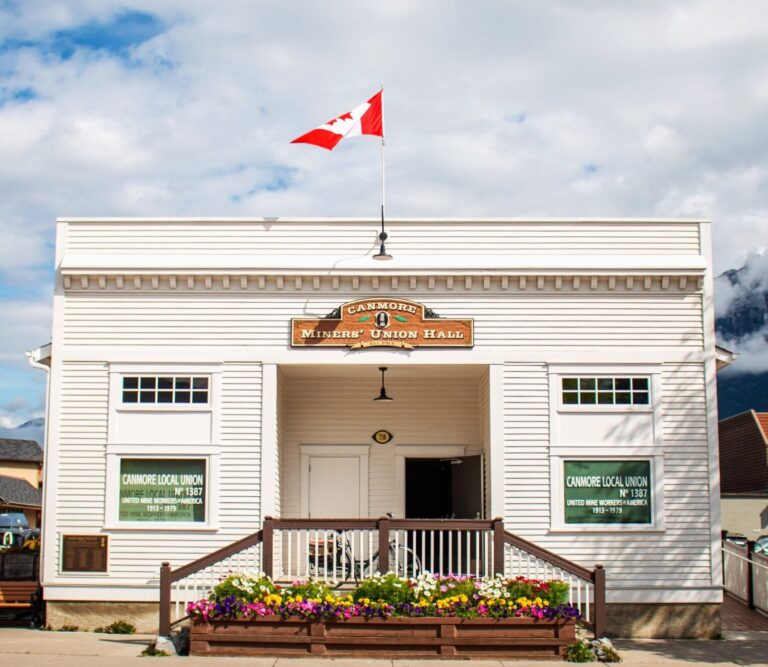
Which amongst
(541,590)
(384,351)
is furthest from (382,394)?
(541,590)

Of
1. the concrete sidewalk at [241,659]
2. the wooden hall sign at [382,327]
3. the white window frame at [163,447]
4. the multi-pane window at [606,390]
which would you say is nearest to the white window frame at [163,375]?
the white window frame at [163,447]

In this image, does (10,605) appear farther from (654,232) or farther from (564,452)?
(654,232)

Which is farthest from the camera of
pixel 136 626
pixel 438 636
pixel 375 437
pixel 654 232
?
pixel 375 437

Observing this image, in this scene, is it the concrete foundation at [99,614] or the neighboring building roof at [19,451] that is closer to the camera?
the concrete foundation at [99,614]

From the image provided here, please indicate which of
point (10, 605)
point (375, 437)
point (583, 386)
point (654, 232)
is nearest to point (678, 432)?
point (583, 386)

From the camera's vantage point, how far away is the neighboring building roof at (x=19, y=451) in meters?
56.7

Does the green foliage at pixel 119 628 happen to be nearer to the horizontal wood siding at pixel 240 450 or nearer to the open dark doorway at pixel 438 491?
the horizontal wood siding at pixel 240 450

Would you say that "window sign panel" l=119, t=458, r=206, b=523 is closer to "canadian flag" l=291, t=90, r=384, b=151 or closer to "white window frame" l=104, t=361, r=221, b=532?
"white window frame" l=104, t=361, r=221, b=532

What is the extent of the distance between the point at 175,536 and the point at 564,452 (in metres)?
6.06

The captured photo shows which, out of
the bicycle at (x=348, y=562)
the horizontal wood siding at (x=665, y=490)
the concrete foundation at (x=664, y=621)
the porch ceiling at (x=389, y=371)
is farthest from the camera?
the porch ceiling at (x=389, y=371)

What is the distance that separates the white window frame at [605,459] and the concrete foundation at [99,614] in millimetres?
6204

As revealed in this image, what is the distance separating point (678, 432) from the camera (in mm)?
15555

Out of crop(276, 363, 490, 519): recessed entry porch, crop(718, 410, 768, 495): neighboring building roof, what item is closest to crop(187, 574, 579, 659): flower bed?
crop(276, 363, 490, 519): recessed entry porch

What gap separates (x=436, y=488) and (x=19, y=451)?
45741mm
